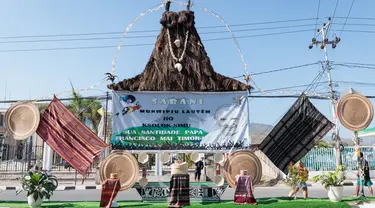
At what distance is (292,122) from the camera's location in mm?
8562

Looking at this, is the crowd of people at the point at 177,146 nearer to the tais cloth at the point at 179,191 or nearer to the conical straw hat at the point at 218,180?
the conical straw hat at the point at 218,180

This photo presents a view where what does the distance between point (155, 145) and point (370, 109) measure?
5500 mm

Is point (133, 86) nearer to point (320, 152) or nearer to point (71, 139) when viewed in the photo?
point (71, 139)

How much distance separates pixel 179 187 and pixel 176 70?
2.99 m

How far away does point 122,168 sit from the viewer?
7383 millimetres

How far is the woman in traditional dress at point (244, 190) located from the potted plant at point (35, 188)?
13.6 feet

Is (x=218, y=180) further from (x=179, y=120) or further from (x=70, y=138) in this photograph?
(x=70, y=138)

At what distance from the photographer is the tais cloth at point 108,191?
6801mm

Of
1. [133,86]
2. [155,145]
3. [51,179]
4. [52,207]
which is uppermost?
[133,86]

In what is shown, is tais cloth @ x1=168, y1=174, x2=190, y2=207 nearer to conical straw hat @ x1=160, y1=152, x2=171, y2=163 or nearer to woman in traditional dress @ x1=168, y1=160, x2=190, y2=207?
woman in traditional dress @ x1=168, y1=160, x2=190, y2=207

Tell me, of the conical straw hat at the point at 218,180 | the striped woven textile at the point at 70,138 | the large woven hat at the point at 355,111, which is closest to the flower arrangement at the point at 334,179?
the large woven hat at the point at 355,111

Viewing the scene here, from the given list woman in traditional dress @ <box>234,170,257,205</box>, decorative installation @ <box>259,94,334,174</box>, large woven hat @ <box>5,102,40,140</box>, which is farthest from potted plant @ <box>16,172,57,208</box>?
decorative installation @ <box>259,94,334,174</box>

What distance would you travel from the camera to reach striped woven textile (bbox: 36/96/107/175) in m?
7.59

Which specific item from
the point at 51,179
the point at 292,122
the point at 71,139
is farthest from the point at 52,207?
the point at 292,122
